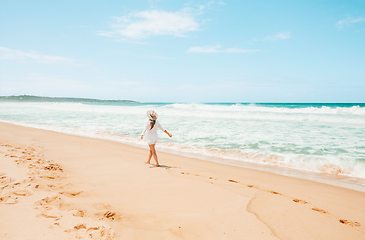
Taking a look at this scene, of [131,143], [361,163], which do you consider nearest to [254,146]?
[361,163]

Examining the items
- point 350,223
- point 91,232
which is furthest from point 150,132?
point 350,223

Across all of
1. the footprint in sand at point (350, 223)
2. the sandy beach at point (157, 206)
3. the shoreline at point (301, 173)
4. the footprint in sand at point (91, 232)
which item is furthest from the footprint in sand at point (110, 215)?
the shoreline at point (301, 173)

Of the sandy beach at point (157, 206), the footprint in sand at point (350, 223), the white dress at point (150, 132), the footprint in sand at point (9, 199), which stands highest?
the white dress at point (150, 132)

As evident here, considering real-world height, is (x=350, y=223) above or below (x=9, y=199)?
below

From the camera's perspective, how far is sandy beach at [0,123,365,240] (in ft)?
7.95

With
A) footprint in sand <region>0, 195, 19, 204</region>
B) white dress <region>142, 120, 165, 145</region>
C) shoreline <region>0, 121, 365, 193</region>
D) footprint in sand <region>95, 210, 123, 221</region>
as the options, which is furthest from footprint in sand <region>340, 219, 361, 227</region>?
footprint in sand <region>0, 195, 19, 204</region>

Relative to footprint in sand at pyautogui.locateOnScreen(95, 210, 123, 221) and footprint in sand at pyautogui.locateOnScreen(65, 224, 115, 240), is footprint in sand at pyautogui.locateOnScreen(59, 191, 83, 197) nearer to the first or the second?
footprint in sand at pyautogui.locateOnScreen(95, 210, 123, 221)

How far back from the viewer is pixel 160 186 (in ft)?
13.2

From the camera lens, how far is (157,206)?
10.3ft

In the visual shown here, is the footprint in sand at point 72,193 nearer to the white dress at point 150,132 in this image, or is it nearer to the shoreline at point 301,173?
the white dress at point 150,132

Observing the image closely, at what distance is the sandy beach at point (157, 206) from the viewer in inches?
95.4

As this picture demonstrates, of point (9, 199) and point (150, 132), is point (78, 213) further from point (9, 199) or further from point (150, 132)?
point (150, 132)

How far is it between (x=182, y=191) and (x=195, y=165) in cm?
259

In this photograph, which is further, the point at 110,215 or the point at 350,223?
the point at 350,223
